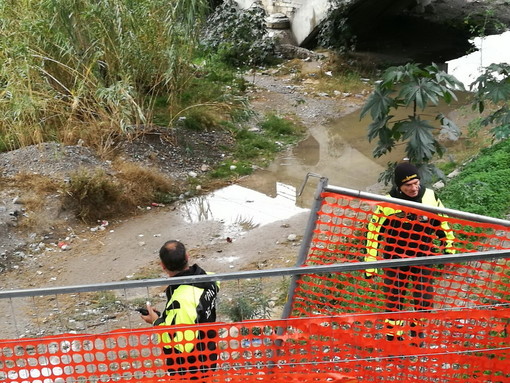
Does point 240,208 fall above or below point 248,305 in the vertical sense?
below

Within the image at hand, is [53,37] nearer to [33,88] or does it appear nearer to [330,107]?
[33,88]

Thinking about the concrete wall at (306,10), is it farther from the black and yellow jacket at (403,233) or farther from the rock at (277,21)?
the black and yellow jacket at (403,233)

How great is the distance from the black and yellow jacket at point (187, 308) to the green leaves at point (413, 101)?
7.41 feet

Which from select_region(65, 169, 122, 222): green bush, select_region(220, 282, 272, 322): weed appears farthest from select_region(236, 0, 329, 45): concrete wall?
select_region(220, 282, 272, 322): weed

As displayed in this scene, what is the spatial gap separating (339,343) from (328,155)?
6005mm

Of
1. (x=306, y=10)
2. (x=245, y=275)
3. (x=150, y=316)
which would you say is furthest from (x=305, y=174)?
(x=306, y=10)

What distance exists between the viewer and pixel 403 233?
348 centimetres

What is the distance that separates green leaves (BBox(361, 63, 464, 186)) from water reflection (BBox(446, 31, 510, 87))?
7592 millimetres

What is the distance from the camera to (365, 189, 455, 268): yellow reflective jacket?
3299 mm

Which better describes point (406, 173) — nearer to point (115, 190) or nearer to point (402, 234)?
point (402, 234)

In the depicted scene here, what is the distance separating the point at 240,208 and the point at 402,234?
3860 mm

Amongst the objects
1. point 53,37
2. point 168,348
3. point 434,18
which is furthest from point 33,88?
point 434,18

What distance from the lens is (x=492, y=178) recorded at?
6.05 m

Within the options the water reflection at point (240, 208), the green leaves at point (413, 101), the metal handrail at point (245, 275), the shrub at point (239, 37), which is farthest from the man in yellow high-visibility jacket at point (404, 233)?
the shrub at point (239, 37)
